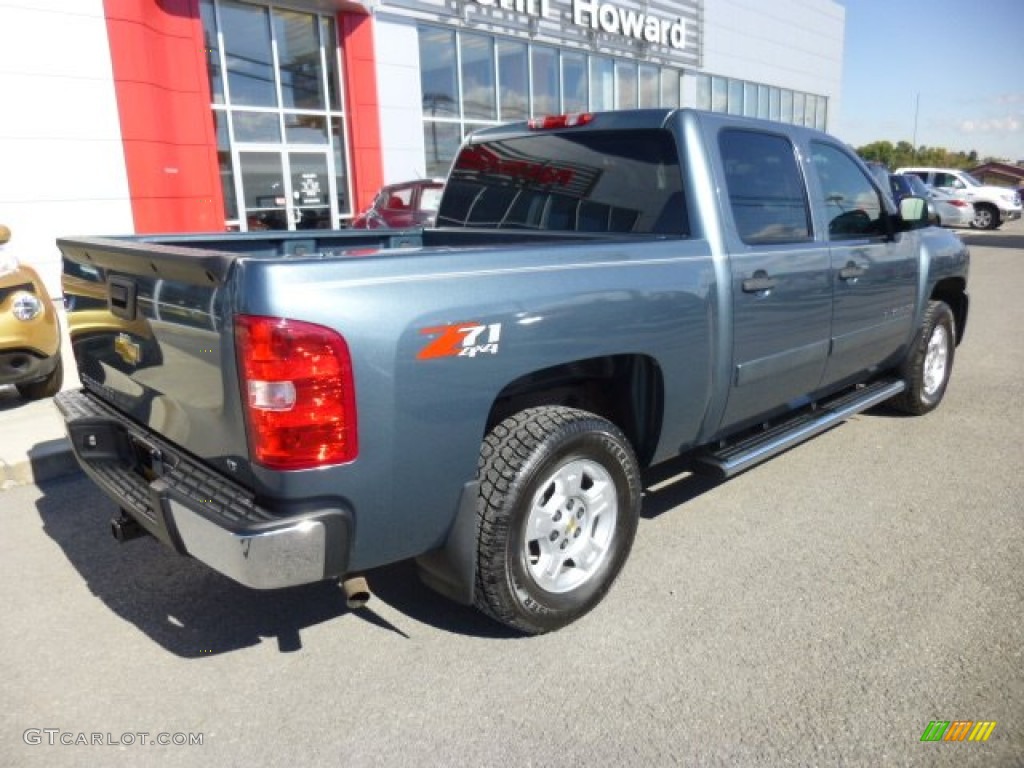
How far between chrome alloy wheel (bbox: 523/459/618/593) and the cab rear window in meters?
1.20

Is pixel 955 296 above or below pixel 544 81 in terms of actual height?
below

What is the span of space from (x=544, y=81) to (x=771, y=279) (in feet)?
57.0

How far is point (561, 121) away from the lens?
12.9ft

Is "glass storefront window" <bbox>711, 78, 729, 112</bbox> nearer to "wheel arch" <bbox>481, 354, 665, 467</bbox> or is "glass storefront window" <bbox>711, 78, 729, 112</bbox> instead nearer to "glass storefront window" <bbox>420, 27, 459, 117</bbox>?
"glass storefront window" <bbox>420, 27, 459, 117</bbox>

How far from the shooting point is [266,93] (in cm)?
1429

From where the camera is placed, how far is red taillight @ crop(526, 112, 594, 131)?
3.83 meters

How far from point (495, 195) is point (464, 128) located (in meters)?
14.2

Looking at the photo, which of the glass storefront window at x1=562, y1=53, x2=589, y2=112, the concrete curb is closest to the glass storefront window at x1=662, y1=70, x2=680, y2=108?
the glass storefront window at x1=562, y1=53, x2=589, y2=112

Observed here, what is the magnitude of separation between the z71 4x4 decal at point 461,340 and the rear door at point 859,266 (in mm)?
2372

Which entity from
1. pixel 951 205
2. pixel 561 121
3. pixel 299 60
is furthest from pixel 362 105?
pixel 951 205

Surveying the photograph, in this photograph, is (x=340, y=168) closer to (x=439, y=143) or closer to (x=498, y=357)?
(x=439, y=143)

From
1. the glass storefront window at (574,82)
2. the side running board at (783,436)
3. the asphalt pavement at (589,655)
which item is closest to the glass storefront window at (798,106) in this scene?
the glass storefront window at (574,82)

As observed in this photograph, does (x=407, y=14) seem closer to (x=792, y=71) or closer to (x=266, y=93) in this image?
(x=266, y=93)

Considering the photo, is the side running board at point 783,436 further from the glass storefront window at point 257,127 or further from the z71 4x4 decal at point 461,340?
the glass storefront window at point 257,127
